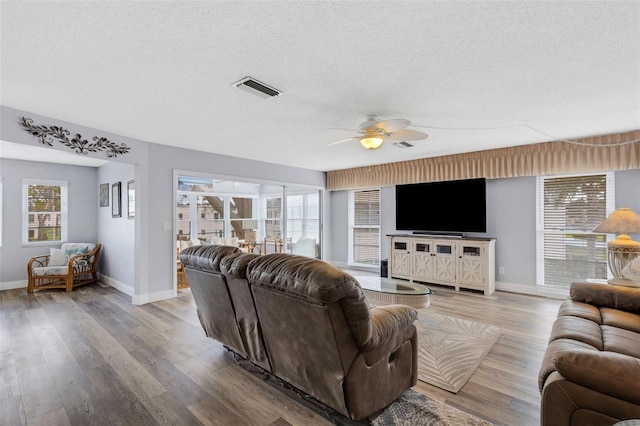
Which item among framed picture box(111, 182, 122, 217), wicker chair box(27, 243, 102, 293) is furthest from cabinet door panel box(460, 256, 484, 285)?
wicker chair box(27, 243, 102, 293)

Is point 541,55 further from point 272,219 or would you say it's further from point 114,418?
point 272,219

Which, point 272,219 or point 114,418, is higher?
point 272,219

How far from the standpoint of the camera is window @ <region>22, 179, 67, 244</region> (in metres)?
5.75

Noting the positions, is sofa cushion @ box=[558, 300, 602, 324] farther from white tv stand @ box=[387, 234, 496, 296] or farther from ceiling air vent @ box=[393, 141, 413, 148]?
ceiling air vent @ box=[393, 141, 413, 148]

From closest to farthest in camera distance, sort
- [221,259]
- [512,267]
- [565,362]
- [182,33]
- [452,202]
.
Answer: [565,362], [182,33], [221,259], [512,267], [452,202]

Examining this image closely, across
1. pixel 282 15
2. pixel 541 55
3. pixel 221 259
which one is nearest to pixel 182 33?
pixel 282 15

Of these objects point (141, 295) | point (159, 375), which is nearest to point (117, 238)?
point (141, 295)

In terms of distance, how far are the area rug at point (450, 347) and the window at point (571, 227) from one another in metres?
2.19

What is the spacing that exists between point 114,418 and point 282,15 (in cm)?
270

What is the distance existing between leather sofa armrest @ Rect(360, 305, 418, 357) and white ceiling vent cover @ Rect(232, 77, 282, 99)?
2.04m

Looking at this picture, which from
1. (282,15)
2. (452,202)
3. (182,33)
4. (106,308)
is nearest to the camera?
(282,15)

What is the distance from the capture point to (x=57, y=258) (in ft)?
18.4

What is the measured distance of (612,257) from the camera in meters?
3.03

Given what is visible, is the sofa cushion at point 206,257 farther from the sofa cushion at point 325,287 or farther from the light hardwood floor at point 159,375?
the light hardwood floor at point 159,375
